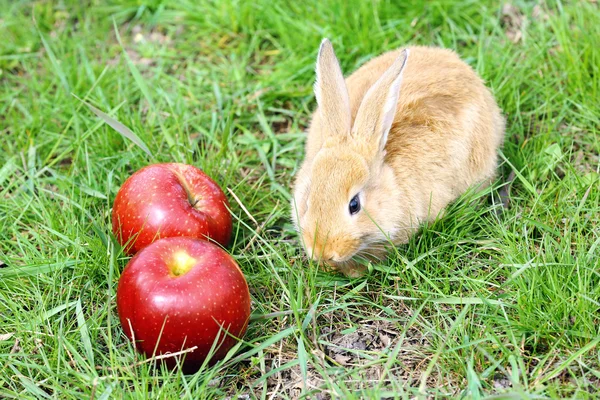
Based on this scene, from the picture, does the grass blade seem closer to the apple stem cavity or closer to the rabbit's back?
the apple stem cavity

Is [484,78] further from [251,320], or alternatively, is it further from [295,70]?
[251,320]

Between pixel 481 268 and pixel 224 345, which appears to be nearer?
pixel 224 345

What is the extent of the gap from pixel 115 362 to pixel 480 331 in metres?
1.92

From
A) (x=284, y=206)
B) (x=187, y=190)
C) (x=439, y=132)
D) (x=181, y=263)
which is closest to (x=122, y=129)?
(x=187, y=190)

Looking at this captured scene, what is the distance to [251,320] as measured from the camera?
4.08 metres

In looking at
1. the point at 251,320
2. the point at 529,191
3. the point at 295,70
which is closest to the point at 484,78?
the point at 529,191

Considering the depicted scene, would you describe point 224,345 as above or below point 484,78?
below

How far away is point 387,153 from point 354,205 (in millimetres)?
486

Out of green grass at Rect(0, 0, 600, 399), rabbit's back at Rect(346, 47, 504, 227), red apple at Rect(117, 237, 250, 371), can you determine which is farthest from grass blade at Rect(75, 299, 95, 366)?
rabbit's back at Rect(346, 47, 504, 227)

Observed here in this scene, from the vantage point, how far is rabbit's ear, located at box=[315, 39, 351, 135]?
438 centimetres

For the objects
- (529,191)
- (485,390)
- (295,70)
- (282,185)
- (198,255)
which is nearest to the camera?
(485,390)

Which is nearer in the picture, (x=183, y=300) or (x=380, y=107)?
(x=183, y=300)

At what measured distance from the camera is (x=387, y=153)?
4.43m

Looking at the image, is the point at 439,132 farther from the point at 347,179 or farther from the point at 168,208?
the point at 168,208
